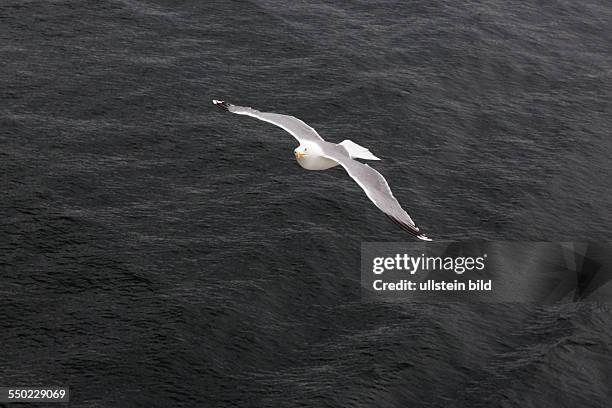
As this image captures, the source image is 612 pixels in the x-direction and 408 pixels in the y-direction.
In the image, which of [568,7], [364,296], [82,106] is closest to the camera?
[364,296]

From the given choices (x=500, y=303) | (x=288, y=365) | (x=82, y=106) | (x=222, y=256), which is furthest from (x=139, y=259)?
(x=500, y=303)

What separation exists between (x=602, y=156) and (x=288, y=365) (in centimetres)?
5518

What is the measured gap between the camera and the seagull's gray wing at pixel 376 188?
48844 millimetres

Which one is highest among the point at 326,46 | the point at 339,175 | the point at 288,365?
the point at 326,46

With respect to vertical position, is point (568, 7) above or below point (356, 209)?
above

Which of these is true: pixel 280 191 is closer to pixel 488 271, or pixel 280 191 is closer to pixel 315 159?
pixel 488 271

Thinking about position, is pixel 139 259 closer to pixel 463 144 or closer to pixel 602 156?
pixel 463 144

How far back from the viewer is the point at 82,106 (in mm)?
123438

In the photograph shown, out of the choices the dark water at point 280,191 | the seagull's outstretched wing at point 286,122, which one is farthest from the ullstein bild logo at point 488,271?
the seagull's outstretched wing at point 286,122

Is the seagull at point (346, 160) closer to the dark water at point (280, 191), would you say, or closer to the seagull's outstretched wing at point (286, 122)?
the seagull's outstretched wing at point (286, 122)

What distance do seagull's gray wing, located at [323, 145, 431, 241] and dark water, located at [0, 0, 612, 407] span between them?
1342 inches

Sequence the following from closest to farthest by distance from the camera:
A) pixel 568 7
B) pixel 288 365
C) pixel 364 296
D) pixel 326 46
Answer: pixel 288 365, pixel 364 296, pixel 326 46, pixel 568 7

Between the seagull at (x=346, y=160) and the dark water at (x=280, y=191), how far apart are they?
102ft

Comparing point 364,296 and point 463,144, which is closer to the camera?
point 364,296
